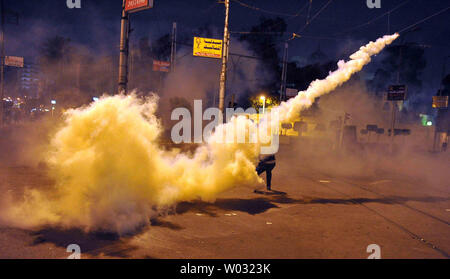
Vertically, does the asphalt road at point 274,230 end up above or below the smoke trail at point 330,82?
below

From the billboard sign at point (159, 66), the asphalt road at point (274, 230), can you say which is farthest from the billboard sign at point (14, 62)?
the asphalt road at point (274, 230)

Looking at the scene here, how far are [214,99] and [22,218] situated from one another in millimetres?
28235

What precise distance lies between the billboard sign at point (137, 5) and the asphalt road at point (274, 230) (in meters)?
5.23

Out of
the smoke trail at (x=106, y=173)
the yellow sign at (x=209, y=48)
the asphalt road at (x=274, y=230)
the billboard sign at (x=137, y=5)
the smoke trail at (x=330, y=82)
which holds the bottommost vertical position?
the asphalt road at (x=274, y=230)

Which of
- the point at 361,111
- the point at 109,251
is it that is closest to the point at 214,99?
the point at 361,111

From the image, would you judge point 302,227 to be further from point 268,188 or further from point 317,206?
point 268,188

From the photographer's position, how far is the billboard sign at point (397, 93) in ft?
64.1

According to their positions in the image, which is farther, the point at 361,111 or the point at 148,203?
the point at 361,111

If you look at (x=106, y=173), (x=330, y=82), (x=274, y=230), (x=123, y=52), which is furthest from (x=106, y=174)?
(x=330, y=82)

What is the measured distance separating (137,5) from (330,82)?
21.5ft

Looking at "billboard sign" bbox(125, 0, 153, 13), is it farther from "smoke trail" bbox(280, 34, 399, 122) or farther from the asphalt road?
the asphalt road

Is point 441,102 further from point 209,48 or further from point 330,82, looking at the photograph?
point 209,48

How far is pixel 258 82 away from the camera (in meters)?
39.8

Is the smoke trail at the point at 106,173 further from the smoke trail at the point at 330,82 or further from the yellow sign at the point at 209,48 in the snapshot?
the yellow sign at the point at 209,48
